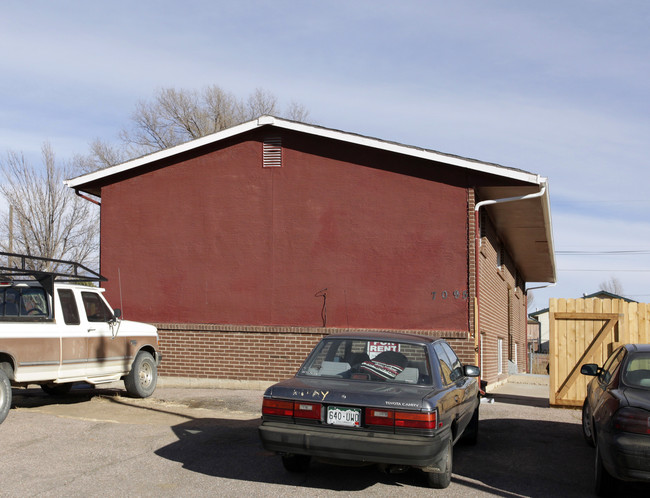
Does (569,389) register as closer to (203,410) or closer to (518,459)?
(518,459)

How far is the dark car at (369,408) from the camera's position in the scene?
6039 mm

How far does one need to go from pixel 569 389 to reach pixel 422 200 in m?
4.55

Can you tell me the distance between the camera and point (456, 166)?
13.9 m

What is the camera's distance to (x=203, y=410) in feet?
37.4

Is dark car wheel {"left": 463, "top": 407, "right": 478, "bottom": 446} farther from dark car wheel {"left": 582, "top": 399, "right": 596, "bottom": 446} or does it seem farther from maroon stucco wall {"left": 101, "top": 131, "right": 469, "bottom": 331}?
maroon stucco wall {"left": 101, "top": 131, "right": 469, "bottom": 331}

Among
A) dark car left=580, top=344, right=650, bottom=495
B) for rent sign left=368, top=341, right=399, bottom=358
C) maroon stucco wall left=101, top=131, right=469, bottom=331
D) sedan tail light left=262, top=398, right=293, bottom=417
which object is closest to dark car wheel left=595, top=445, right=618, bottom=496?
dark car left=580, top=344, right=650, bottom=495

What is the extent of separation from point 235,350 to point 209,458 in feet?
23.5

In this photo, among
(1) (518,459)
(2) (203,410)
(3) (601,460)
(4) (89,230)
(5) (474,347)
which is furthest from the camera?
(4) (89,230)

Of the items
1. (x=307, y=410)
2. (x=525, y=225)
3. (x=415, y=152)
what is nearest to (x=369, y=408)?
(x=307, y=410)

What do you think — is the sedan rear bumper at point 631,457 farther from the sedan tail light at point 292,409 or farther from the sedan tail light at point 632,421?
the sedan tail light at point 292,409

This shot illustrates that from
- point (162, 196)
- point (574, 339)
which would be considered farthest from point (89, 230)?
point (574, 339)

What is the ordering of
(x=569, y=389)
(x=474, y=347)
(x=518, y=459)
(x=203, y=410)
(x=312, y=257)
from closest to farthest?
(x=518, y=459), (x=203, y=410), (x=569, y=389), (x=474, y=347), (x=312, y=257)

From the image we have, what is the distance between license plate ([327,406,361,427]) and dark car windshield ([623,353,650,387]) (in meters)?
2.76

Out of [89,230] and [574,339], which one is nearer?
[574,339]
